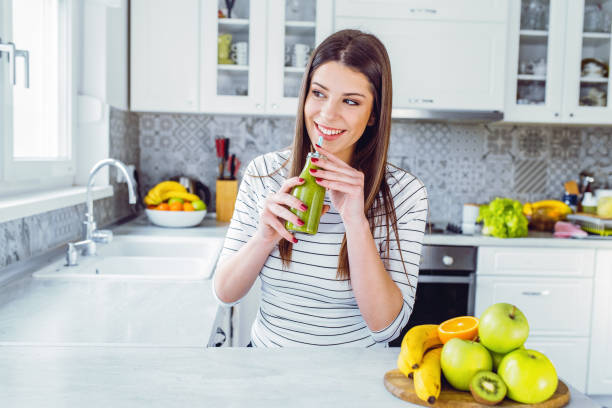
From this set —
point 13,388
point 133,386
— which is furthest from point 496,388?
point 13,388

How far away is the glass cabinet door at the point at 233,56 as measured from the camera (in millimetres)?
2754

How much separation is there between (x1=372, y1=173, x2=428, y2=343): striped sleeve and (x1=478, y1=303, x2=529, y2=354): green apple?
46 cm

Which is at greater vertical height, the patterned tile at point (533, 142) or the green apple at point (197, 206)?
the patterned tile at point (533, 142)

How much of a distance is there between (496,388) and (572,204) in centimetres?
280

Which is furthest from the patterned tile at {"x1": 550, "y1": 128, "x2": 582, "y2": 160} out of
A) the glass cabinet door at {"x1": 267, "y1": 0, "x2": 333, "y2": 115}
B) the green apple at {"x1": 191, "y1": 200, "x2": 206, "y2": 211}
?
the green apple at {"x1": 191, "y1": 200, "x2": 206, "y2": 211}

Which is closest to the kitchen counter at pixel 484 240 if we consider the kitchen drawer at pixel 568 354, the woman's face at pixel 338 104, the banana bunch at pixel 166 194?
the banana bunch at pixel 166 194

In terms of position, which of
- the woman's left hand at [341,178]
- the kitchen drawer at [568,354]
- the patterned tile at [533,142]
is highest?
the patterned tile at [533,142]

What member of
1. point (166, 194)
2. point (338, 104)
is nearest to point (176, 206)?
point (166, 194)

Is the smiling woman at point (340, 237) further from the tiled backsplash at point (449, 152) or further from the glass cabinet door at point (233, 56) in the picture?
the tiled backsplash at point (449, 152)

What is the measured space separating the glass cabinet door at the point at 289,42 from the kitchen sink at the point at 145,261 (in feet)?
2.92

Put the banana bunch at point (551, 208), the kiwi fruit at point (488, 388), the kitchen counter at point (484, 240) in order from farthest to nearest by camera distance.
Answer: the banana bunch at point (551, 208) < the kitchen counter at point (484, 240) < the kiwi fruit at point (488, 388)

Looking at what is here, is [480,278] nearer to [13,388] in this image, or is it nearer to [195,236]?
[195,236]

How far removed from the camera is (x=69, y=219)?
205 cm

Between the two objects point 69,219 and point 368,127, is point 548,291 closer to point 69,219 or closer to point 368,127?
point 368,127
